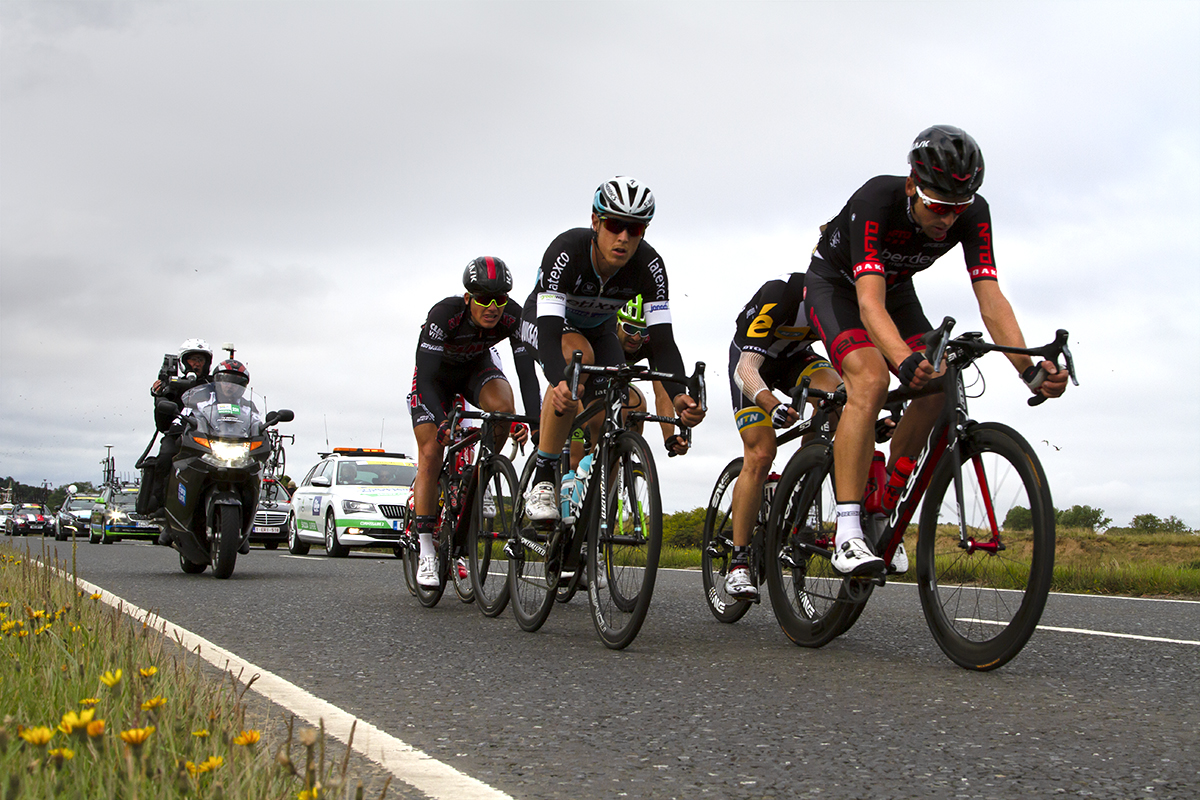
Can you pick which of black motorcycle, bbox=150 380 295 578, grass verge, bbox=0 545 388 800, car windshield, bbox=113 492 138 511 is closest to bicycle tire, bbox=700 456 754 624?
grass verge, bbox=0 545 388 800

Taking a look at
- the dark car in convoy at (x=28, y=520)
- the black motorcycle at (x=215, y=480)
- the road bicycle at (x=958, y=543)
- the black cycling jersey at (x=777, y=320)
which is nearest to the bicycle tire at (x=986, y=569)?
the road bicycle at (x=958, y=543)

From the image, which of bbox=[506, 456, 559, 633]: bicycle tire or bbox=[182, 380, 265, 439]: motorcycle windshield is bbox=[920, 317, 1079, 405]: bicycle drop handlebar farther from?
bbox=[182, 380, 265, 439]: motorcycle windshield

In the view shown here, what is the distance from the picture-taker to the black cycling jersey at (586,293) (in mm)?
5766

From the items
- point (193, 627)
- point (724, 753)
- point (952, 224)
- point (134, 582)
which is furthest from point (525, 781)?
point (134, 582)

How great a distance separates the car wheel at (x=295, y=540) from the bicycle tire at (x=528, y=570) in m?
14.8

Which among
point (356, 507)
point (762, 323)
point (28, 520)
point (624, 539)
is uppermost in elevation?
point (762, 323)

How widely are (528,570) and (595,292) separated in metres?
1.51

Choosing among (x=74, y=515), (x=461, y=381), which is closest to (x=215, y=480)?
(x=461, y=381)

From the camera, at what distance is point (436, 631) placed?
591 cm

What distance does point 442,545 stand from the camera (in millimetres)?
7363

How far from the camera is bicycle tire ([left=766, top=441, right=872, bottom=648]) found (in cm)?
518

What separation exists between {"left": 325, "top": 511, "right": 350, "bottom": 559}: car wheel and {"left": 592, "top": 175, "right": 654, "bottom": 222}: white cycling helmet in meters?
13.6

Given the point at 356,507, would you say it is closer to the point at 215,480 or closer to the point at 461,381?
the point at 215,480

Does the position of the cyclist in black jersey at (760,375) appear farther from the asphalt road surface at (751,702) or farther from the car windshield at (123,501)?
the car windshield at (123,501)
